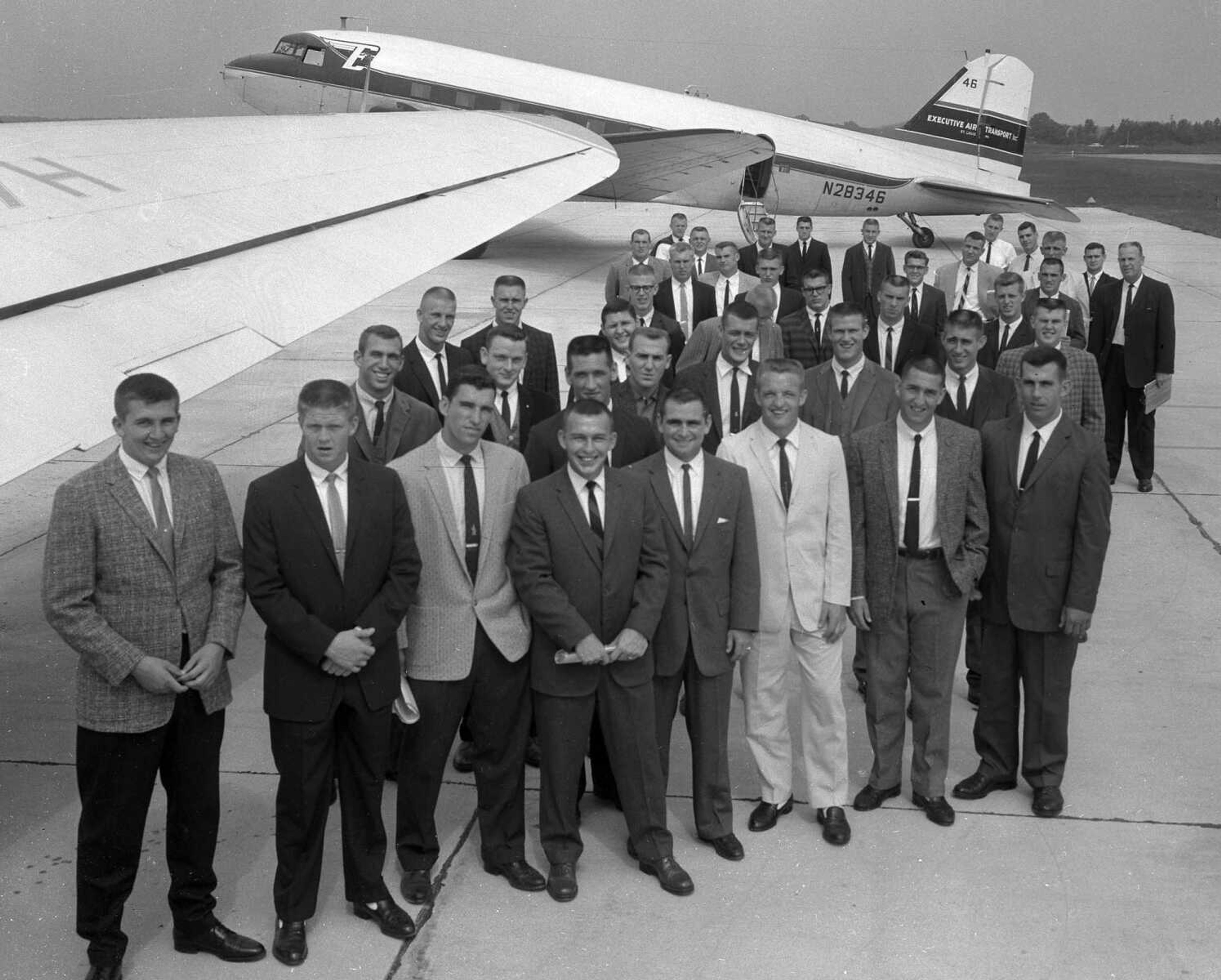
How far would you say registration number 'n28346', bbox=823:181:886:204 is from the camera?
1025 inches

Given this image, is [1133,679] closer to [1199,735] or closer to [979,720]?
[1199,735]

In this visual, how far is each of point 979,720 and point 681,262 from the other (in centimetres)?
498

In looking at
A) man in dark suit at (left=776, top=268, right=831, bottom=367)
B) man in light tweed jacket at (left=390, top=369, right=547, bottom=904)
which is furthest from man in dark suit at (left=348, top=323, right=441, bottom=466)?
man in dark suit at (left=776, top=268, right=831, bottom=367)

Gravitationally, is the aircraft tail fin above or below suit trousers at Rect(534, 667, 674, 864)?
above

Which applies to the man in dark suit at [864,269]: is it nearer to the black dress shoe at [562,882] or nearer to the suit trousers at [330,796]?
the black dress shoe at [562,882]

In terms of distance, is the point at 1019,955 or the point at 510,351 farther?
the point at 510,351

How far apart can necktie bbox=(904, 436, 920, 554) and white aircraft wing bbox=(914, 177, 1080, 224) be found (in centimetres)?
2389

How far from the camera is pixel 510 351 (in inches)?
231

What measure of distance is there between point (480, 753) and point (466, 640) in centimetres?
49

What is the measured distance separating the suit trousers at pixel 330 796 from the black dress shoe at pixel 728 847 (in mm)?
1328

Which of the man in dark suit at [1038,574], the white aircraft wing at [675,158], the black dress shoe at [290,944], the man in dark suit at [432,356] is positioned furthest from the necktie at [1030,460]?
the white aircraft wing at [675,158]

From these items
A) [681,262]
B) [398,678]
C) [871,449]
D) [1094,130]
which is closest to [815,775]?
[871,449]

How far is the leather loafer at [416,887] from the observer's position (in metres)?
4.41

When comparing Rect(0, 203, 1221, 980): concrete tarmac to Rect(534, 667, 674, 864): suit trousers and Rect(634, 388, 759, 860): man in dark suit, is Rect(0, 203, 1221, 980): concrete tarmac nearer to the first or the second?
Rect(534, 667, 674, 864): suit trousers
